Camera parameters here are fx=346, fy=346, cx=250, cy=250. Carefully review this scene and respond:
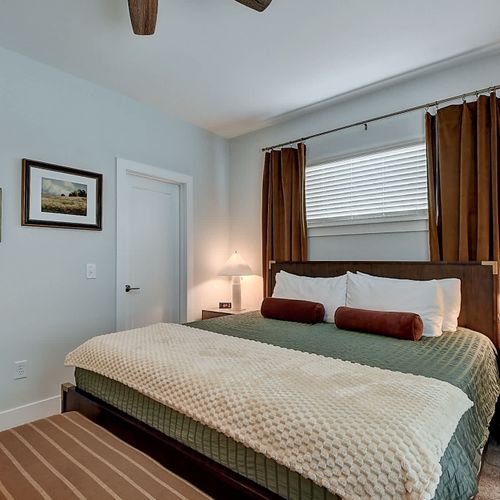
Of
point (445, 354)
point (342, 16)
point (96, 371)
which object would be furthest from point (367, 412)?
point (342, 16)

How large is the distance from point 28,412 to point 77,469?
5.64ft

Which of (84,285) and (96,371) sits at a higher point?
(84,285)

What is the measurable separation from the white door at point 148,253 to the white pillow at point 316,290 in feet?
3.93

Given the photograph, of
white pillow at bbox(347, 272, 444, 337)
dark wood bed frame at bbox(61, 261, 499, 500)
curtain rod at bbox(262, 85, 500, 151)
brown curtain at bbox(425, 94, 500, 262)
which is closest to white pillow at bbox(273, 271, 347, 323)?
white pillow at bbox(347, 272, 444, 337)

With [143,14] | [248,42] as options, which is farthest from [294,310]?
[143,14]

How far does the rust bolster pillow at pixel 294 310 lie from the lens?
2529 millimetres

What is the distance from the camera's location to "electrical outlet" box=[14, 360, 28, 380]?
2412 millimetres

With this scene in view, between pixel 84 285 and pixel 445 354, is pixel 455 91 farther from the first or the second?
pixel 84 285

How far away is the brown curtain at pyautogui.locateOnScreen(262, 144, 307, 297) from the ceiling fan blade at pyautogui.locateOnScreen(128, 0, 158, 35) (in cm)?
193

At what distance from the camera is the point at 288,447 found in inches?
38.4

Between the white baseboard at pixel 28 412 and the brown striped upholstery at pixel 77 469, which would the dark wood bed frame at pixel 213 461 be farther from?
the white baseboard at pixel 28 412

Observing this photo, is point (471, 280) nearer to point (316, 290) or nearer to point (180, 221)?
point (316, 290)

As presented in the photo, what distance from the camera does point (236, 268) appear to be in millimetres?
3609

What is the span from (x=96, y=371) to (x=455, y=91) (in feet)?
10.0
